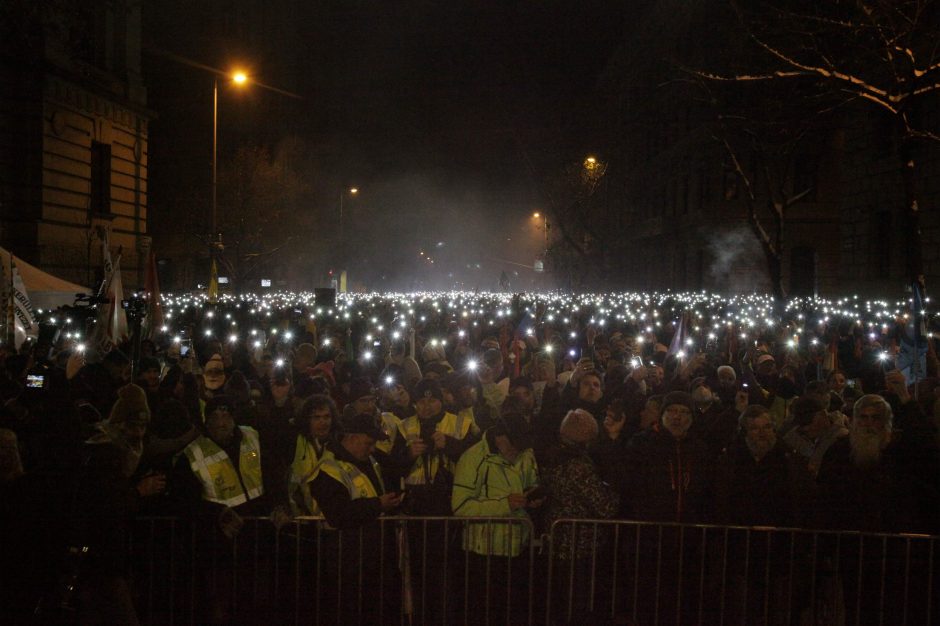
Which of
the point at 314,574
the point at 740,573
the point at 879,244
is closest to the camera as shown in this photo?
the point at 740,573

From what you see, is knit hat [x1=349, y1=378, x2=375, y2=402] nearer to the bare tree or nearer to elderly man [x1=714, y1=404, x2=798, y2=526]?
elderly man [x1=714, y1=404, x2=798, y2=526]

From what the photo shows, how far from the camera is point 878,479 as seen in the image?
5.83 meters

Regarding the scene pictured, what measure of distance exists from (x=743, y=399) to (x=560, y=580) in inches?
158

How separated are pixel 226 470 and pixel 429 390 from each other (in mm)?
2271

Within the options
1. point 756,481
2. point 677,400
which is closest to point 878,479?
point 756,481

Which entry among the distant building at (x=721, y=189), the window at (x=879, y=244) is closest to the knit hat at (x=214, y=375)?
the distant building at (x=721, y=189)

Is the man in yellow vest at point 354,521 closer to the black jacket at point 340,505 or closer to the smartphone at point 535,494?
the black jacket at point 340,505

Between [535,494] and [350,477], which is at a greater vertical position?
[350,477]

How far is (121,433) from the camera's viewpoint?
19.0ft

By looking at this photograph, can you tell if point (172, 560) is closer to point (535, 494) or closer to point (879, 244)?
Result: point (535, 494)

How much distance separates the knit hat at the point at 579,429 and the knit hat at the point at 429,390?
78.1 inches

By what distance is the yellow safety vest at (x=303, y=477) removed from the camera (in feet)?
19.4

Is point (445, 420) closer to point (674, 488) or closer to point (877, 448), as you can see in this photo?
point (674, 488)

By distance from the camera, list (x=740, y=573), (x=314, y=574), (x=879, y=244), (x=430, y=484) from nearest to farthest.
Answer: (x=740, y=573)
(x=314, y=574)
(x=430, y=484)
(x=879, y=244)
